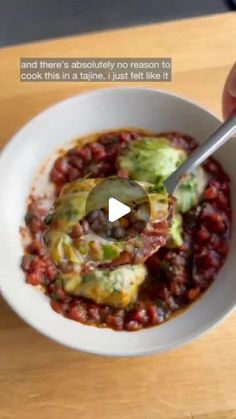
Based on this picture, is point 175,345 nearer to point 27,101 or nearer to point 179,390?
point 179,390

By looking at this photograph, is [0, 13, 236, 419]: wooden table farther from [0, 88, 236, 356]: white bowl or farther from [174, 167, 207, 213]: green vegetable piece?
[174, 167, 207, 213]: green vegetable piece

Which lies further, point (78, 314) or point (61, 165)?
point (61, 165)

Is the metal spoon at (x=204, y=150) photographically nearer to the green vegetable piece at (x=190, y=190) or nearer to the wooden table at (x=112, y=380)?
the green vegetable piece at (x=190, y=190)

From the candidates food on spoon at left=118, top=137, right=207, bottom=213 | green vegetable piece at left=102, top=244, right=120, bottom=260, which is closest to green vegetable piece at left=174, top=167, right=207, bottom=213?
food on spoon at left=118, top=137, right=207, bottom=213

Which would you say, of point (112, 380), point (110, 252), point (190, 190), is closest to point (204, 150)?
point (190, 190)

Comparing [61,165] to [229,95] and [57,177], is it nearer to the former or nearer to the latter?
[57,177]
